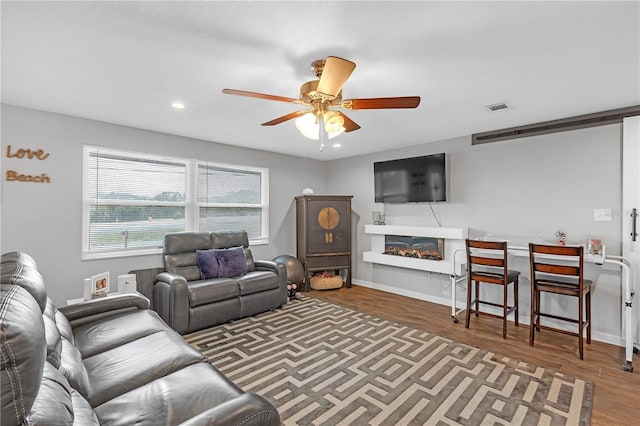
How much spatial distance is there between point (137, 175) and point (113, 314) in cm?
210

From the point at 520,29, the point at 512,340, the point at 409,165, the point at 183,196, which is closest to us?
the point at 520,29

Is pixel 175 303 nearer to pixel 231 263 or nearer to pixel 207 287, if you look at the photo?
pixel 207 287

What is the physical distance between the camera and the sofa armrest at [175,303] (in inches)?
129

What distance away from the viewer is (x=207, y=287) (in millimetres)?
3531

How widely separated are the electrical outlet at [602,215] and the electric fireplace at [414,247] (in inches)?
68.1

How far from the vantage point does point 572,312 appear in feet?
11.3

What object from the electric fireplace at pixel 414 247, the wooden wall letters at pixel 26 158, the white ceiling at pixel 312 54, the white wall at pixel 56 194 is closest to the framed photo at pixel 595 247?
the white ceiling at pixel 312 54

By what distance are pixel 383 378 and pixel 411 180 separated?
10.0 ft

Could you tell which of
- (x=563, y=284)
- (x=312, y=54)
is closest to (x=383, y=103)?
(x=312, y=54)

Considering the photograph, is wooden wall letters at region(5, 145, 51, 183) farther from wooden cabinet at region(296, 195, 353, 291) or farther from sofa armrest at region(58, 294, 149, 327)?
wooden cabinet at region(296, 195, 353, 291)

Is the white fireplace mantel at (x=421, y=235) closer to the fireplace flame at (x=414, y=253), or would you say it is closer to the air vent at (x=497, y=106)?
the fireplace flame at (x=414, y=253)

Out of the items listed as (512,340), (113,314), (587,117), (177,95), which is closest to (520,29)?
(587,117)

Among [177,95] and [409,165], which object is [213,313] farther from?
[409,165]

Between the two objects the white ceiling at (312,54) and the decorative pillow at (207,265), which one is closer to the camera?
the white ceiling at (312,54)
